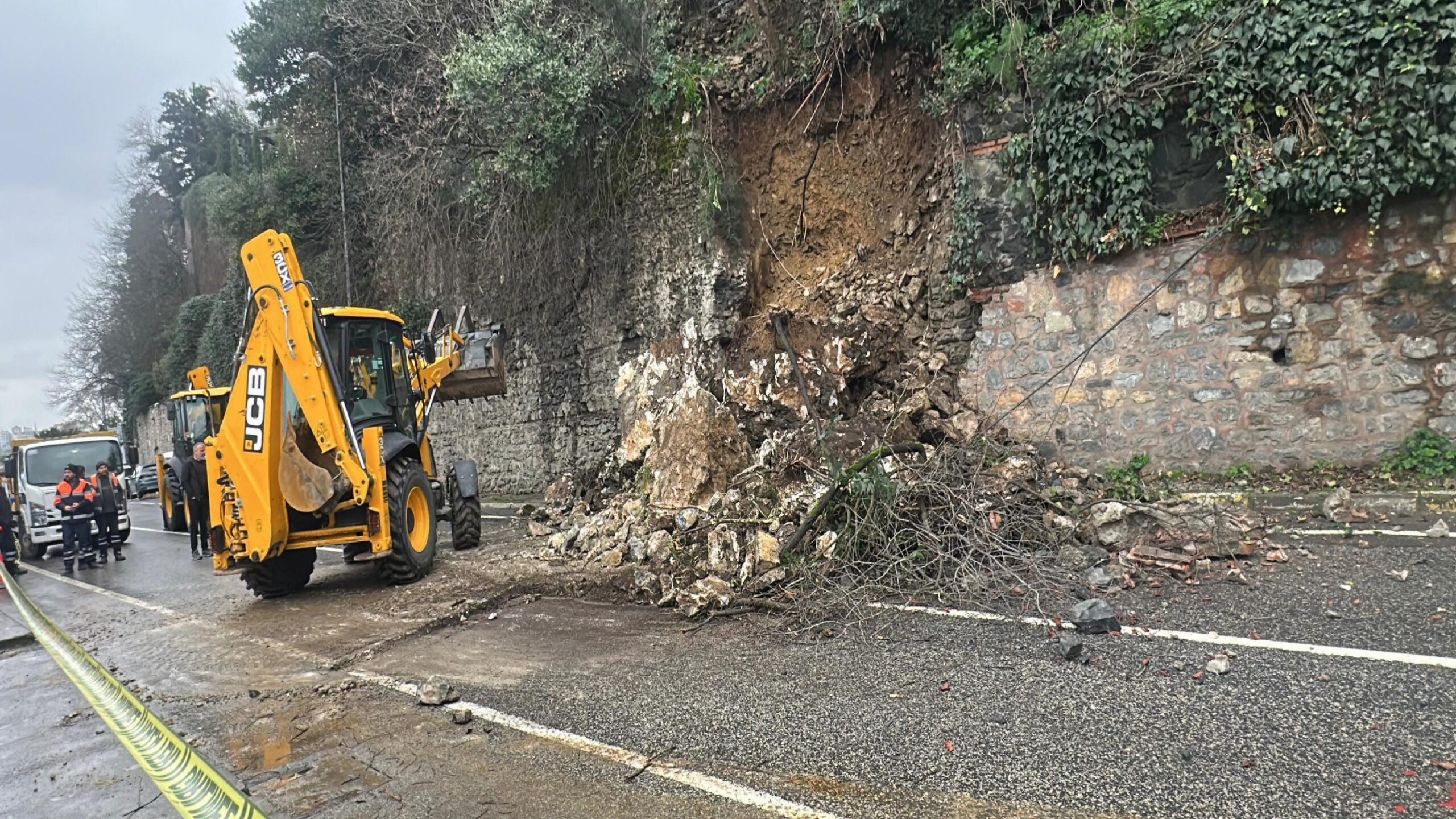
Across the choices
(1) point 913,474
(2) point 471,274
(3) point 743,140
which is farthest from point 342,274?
(1) point 913,474

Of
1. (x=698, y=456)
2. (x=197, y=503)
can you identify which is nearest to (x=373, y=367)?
(x=698, y=456)

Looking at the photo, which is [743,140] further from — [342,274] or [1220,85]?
[342,274]

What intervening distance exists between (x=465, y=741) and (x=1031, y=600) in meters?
3.74

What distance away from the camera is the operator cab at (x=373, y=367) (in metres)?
8.63

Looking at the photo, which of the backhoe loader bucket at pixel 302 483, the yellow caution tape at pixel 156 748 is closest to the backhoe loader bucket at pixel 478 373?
the backhoe loader bucket at pixel 302 483

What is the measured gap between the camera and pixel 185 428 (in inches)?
659

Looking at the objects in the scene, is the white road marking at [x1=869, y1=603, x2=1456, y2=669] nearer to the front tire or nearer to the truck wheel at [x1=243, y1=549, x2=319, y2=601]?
the truck wheel at [x1=243, y1=549, x2=319, y2=601]

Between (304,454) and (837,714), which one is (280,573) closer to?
(304,454)

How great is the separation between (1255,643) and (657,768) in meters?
3.39

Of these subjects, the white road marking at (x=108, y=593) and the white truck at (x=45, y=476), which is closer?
the white road marking at (x=108, y=593)

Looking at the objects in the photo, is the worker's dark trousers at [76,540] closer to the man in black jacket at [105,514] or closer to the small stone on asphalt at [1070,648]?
the man in black jacket at [105,514]

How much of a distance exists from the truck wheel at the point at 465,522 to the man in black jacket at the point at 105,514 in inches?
285

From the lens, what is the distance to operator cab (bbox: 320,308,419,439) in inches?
340

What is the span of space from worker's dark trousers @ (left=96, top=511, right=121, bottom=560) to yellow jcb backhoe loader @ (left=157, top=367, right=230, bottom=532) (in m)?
1.14
